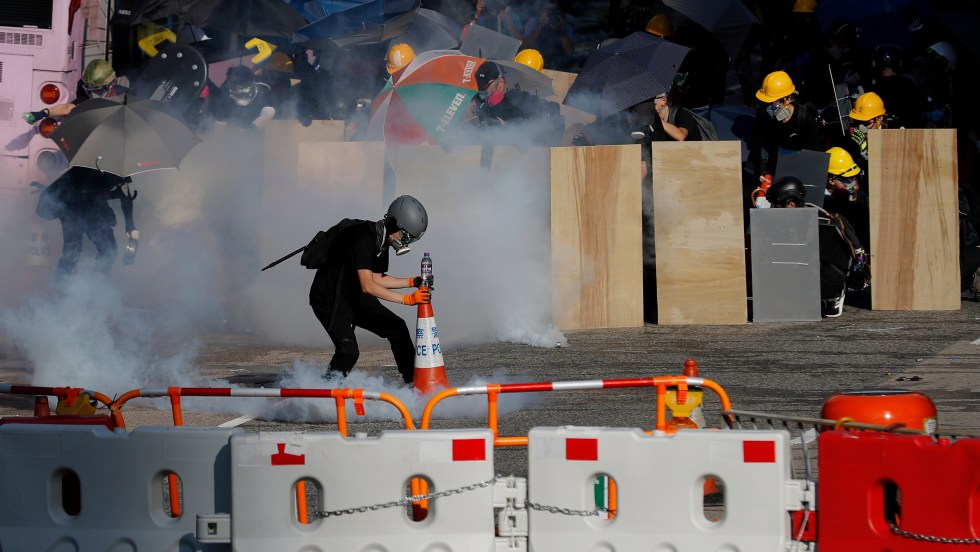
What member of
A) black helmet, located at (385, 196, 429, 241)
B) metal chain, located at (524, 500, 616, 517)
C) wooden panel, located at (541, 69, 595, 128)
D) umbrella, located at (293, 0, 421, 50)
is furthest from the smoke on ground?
metal chain, located at (524, 500, 616, 517)

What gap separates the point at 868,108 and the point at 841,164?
3.19ft

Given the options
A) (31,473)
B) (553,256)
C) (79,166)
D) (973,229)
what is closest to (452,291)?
(553,256)

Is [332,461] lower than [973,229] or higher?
lower

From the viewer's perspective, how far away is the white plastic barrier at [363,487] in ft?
18.8

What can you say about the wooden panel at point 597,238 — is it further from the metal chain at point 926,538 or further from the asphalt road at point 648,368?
the metal chain at point 926,538

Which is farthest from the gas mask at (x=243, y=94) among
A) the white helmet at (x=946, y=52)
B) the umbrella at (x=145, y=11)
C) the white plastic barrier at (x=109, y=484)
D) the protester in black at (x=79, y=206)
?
the white plastic barrier at (x=109, y=484)

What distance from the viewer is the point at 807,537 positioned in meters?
5.64

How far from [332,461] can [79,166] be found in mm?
9248

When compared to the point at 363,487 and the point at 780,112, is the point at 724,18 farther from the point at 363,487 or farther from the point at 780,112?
the point at 363,487

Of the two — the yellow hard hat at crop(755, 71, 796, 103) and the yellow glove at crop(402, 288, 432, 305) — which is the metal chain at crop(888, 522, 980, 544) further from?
the yellow hard hat at crop(755, 71, 796, 103)

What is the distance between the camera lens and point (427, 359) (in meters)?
9.02

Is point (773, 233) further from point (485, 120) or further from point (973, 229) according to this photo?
point (485, 120)

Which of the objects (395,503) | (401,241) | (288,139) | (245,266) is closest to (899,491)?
(395,503)

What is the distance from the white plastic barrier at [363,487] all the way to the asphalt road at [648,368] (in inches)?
58.4
